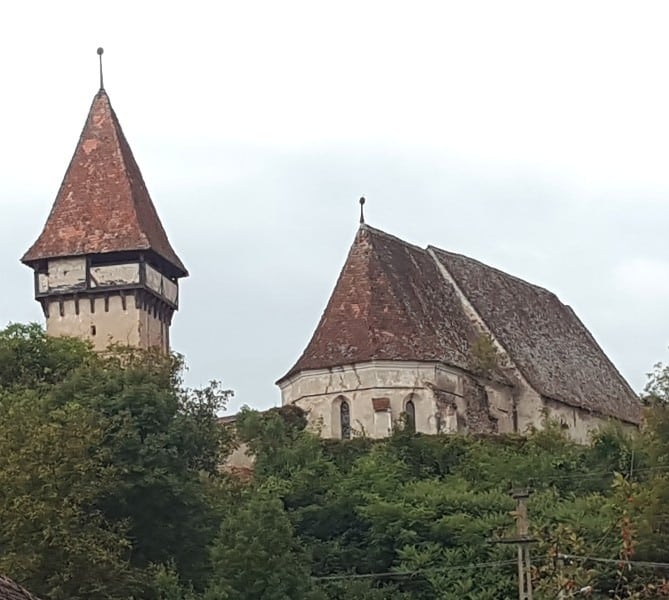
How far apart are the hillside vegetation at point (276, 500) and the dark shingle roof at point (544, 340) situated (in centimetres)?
768

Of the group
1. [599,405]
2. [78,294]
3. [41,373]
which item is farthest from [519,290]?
[41,373]

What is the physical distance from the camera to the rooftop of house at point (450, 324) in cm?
6134

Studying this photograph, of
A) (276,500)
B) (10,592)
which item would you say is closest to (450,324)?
(276,500)

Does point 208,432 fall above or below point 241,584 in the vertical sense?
above

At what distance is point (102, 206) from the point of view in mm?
67312

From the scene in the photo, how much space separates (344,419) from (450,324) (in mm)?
6322

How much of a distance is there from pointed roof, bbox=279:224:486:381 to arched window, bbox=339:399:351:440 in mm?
1316

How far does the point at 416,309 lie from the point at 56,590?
26569 millimetres

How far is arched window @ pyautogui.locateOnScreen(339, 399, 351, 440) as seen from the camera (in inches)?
2388

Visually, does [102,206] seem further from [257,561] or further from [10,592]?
[10,592]

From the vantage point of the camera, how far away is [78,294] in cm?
6494

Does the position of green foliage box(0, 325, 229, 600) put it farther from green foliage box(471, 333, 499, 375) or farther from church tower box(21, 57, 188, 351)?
green foliage box(471, 333, 499, 375)

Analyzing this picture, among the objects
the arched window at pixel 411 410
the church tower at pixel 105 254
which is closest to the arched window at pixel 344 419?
the arched window at pixel 411 410

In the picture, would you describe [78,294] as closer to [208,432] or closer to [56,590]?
[208,432]
